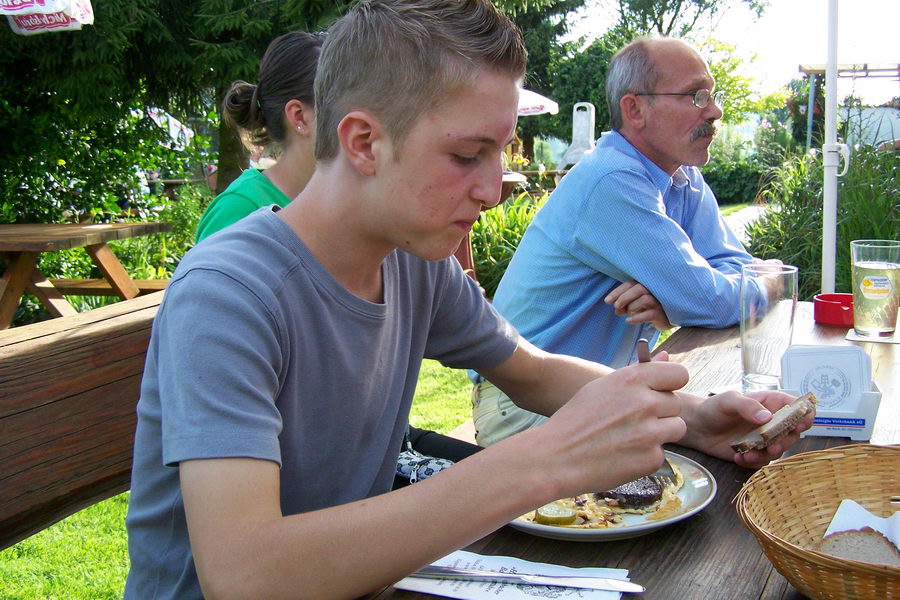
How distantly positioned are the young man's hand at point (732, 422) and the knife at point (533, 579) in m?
0.54

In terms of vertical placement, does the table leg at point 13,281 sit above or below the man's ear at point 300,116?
below

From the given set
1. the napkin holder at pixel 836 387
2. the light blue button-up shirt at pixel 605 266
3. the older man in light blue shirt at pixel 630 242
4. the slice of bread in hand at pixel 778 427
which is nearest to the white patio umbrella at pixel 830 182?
the older man in light blue shirt at pixel 630 242

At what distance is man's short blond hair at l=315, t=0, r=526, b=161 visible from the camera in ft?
4.02

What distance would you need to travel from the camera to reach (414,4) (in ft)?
4.29

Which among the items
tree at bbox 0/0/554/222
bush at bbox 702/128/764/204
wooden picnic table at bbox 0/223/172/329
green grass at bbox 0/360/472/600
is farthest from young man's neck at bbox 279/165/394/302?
bush at bbox 702/128/764/204

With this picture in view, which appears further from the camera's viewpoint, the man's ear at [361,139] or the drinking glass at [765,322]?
the drinking glass at [765,322]

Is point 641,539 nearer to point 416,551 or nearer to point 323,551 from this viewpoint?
point 416,551

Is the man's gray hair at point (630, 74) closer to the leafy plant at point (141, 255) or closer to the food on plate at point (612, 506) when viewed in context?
the food on plate at point (612, 506)

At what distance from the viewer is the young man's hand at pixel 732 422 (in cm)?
150

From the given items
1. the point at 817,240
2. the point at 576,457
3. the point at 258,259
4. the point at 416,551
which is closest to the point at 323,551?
the point at 416,551

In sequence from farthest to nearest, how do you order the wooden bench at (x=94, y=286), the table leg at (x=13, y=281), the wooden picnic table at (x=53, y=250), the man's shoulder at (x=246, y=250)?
1. the wooden bench at (x=94, y=286)
2. the table leg at (x=13, y=281)
3. the wooden picnic table at (x=53, y=250)
4. the man's shoulder at (x=246, y=250)

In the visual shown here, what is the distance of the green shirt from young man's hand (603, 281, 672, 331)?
3.73 feet

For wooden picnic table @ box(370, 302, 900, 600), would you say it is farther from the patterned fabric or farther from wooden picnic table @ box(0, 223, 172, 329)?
wooden picnic table @ box(0, 223, 172, 329)

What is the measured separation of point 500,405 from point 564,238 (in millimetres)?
625
